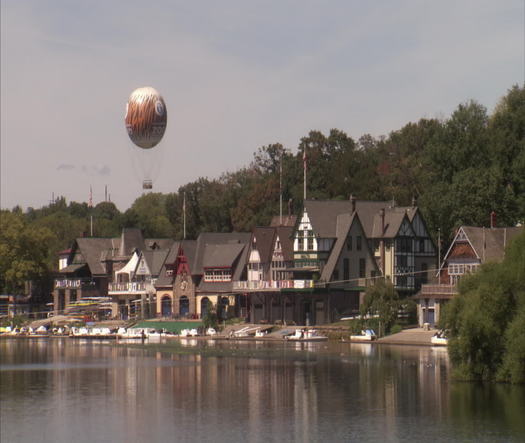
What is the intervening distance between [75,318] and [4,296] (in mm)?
28183

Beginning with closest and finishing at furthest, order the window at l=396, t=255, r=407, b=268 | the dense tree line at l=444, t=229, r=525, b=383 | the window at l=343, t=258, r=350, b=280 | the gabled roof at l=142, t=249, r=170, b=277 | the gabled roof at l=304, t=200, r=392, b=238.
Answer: the dense tree line at l=444, t=229, r=525, b=383, the window at l=343, t=258, r=350, b=280, the gabled roof at l=304, t=200, r=392, b=238, the window at l=396, t=255, r=407, b=268, the gabled roof at l=142, t=249, r=170, b=277

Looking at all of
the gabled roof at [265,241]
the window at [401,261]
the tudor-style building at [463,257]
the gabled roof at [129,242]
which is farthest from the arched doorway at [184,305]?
the tudor-style building at [463,257]

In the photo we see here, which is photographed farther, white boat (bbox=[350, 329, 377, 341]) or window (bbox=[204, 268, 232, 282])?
window (bbox=[204, 268, 232, 282])

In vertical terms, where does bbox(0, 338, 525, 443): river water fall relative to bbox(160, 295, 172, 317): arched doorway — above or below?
below

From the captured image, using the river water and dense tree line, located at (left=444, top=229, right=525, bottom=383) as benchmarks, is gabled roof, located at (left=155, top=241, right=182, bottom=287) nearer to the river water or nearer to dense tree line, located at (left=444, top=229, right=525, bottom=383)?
the river water

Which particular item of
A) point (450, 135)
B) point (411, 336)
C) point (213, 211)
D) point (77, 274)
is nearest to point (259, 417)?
point (411, 336)

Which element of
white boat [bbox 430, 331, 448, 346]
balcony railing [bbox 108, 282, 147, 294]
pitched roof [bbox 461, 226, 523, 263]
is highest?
pitched roof [bbox 461, 226, 523, 263]

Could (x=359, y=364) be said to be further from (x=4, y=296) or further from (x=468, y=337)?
(x=4, y=296)

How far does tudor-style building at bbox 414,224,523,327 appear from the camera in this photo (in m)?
108

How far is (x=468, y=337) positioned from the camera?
2589 inches

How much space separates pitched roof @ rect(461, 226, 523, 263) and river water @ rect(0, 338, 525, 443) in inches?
633

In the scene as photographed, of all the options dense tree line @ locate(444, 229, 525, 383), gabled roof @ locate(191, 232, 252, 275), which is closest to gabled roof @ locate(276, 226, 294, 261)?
gabled roof @ locate(191, 232, 252, 275)

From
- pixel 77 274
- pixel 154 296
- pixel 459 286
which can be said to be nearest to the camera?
pixel 459 286

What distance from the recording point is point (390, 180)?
6314 inches
